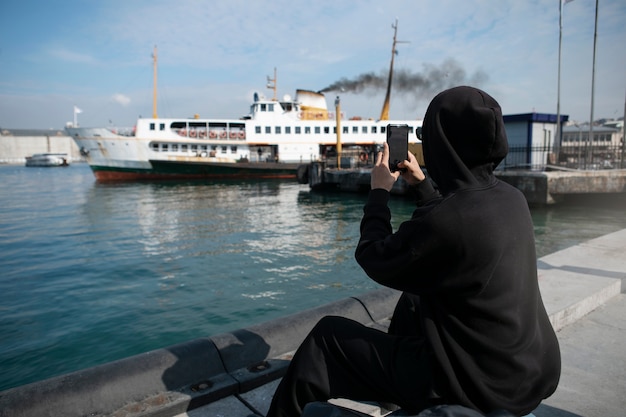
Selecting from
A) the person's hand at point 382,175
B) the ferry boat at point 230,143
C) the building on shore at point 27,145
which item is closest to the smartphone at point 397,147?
the person's hand at point 382,175

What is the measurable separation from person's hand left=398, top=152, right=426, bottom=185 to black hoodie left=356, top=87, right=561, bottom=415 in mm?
327

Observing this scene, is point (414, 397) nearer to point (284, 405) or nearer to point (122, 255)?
point (284, 405)

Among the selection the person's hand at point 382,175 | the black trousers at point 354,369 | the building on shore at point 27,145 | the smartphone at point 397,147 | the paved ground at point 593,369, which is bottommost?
the paved ground at point 593,369

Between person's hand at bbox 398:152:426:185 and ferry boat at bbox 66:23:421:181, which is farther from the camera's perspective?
ferry boat at bbox 66:23:421:181

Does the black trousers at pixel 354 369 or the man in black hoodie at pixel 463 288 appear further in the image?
the black trousers at pixel 354 369

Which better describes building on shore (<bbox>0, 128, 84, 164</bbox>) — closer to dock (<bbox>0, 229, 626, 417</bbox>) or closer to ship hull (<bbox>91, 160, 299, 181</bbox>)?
ship hull (<bbox>91, 160, 299, 181</bbox>)

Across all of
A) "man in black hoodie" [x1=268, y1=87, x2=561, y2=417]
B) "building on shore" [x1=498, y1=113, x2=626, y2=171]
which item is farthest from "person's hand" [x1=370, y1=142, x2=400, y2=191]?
"building on shore" [x1=498, y1=113, x2=626, y2=171]

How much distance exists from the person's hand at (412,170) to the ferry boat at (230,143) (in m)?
29.5

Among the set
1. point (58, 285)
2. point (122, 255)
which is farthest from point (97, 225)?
point (58, 285)

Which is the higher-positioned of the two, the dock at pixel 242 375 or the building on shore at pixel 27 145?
the building on shore at pixel 27 145

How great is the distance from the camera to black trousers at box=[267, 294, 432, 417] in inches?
52.9

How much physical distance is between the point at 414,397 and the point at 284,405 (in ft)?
1.43

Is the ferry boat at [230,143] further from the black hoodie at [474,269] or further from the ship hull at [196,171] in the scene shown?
the black hoodie at [474,269]

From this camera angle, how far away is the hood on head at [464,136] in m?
1.29
